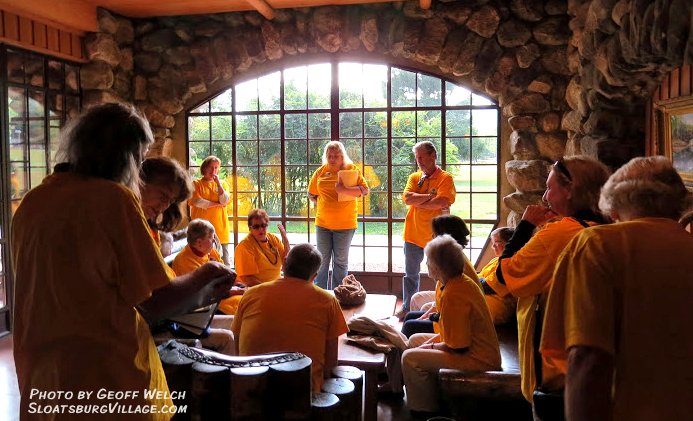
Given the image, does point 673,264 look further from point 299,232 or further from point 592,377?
point 299,232

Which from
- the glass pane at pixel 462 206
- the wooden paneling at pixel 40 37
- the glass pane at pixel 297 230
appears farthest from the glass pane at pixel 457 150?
the wooden paneling at pixel 40 37

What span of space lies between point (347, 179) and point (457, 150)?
1.28m

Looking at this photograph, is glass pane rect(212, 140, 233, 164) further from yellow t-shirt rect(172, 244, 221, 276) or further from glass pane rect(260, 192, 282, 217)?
yellow t-shirt rect(172, 244, 221, 276)

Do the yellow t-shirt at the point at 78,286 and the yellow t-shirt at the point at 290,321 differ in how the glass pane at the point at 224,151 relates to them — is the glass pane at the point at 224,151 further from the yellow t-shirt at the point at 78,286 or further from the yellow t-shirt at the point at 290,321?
the yellow t-shirt at the point at 78,286

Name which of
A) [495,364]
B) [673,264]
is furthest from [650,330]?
[495,364]

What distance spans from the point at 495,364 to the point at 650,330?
1.57 m

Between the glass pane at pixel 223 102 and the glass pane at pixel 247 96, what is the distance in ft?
0.28

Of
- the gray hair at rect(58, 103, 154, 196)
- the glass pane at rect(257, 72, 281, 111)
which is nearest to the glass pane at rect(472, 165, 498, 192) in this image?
the glass pane at rect(257, 72, 281, 111)

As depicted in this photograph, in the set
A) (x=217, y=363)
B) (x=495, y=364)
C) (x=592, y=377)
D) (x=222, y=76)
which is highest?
(x=222, y=76)

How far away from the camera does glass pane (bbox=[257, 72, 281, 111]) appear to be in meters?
5.84

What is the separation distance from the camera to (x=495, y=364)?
8.57 ft

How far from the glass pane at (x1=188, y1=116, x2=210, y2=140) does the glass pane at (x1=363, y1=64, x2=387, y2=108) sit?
5.76 feet

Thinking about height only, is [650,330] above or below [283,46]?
below

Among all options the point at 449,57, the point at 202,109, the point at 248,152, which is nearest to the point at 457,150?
the point at 449,57
